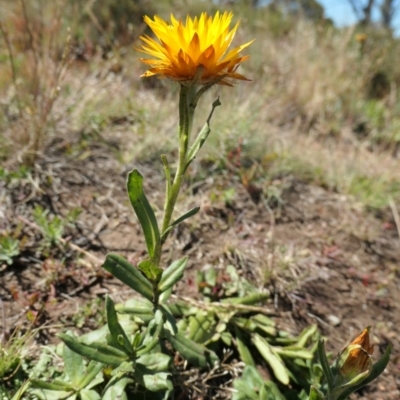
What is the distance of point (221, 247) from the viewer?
2.57m

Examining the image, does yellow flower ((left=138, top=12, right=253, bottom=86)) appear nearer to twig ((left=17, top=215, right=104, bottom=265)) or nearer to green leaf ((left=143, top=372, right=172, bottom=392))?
green leaf ((left=143, top=372, right=172, bottom=392))

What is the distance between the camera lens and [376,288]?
2.66 metres

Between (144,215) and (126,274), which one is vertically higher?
(144,215)

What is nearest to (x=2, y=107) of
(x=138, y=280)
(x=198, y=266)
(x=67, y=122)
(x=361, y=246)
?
(x=67, y=122)

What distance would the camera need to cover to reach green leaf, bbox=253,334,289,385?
1806 millimetres

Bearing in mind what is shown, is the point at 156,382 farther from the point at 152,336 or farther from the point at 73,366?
the point at 73,366

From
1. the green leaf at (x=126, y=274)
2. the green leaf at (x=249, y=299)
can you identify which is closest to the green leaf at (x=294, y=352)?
the green leaf at (x=249, y=299)

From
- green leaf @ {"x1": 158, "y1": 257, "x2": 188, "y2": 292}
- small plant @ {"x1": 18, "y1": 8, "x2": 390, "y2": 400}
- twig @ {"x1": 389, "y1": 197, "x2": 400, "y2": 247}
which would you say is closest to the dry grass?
twig @ {"x1": 389, "y1": 197, "x2": 400, "y2": 247}

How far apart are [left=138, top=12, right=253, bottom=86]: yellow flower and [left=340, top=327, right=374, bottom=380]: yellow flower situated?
94 centimetres

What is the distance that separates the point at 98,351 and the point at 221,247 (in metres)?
1.22

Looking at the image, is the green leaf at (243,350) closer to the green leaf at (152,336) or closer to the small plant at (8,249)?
the green leaf at (152,336)

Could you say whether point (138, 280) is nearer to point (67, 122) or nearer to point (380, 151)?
point (67, 122)

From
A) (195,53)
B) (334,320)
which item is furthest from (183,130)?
(334,320)

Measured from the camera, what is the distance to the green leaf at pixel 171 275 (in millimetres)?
1647
